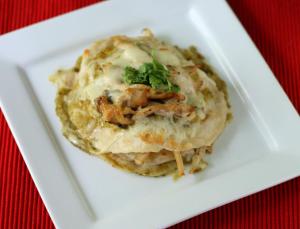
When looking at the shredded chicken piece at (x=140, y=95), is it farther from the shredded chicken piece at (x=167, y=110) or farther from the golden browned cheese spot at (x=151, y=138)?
the golden browned cheese spot at (x=151, y=138)

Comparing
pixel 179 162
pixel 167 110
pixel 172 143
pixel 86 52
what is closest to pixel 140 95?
pixel 167 110

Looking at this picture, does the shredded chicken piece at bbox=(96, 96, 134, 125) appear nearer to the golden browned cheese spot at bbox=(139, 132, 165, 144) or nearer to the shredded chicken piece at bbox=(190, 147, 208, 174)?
the golden browned cheese spot at bbox=(139, 132, 165, 144)

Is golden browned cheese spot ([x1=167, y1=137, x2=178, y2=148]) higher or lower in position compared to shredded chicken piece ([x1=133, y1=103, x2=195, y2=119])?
lower

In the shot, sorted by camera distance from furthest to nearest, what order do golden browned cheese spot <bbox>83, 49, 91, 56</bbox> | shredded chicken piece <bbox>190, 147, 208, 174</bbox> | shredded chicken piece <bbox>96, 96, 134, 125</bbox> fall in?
1. golden browned cheese spot <bbox>83, 49, 91, 56</bbox>
2. shredded chicken piece <bbox>190, 147, 208, 174</bbox>
3. shredded chicken piece <bbox>96, 96, 134, 125</bbox>

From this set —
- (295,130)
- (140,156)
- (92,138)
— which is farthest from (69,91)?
(295,130)

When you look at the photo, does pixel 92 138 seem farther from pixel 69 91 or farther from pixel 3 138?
pixel 3 138

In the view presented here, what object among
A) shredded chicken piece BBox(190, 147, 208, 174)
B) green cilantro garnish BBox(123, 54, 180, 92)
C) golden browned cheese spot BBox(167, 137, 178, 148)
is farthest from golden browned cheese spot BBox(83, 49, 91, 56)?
shredded chicken piece BBox(190, 147, 208, 174)
